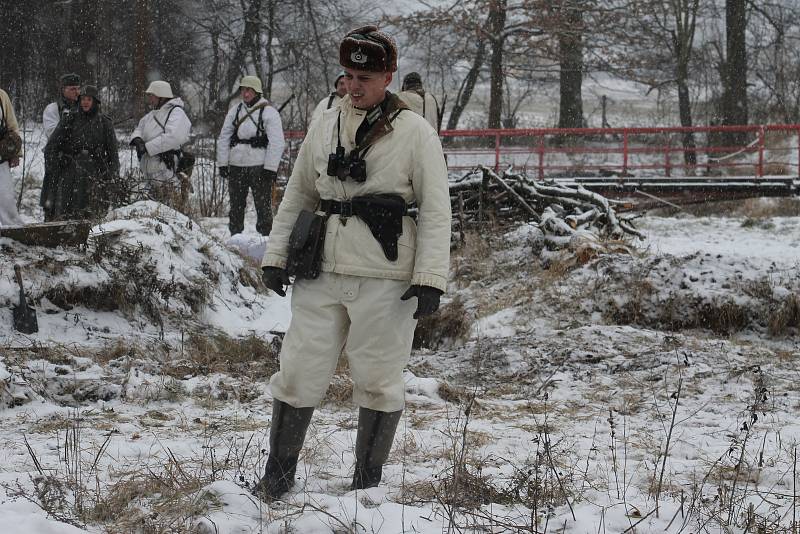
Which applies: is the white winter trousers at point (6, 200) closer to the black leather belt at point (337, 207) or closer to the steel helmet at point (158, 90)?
the steel helmet at point (158, 90)

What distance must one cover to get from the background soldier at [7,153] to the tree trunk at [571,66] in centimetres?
1667

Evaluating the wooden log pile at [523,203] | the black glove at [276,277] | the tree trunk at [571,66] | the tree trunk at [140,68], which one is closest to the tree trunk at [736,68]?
the tree trunk at [571,66]

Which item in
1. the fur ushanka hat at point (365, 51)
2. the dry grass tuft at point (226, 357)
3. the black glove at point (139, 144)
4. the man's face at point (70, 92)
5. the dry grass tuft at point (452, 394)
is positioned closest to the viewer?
the fur ushanka hat at point (365, 51)

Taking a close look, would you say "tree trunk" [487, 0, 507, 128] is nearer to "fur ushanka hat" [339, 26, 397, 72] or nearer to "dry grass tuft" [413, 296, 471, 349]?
"dry grass tuft" [413, 296, 471, 349]

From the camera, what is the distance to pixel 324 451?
398cm

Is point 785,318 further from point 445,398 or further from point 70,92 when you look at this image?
point 70,92

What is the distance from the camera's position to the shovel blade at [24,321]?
5645mm

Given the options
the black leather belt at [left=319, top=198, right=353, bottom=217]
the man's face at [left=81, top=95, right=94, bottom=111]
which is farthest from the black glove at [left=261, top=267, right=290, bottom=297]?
the man's face at [left=81, top=95, right=94, bottom=111]

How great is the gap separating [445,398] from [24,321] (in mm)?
2829

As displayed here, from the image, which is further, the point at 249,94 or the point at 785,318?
the point at 249,94

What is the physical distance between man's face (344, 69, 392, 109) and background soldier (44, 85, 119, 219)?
5946 mm

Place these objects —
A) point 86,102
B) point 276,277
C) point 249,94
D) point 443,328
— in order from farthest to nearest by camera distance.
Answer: point 249,94 → point 86,102 → point 443,328 → point 276,277

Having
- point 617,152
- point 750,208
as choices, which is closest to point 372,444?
point 750,208

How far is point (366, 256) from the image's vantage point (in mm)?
3221
